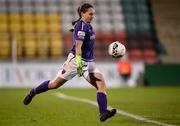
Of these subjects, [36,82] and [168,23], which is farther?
[168,23]

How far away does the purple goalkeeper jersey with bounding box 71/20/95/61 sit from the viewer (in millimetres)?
8289

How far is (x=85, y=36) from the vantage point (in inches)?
334

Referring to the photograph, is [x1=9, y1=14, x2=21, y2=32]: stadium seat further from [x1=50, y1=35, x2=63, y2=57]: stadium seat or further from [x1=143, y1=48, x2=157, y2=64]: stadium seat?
[x1=143, y1=48, x2=157, y2=64]: stadium seat

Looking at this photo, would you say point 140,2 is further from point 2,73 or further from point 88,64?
point 88,64

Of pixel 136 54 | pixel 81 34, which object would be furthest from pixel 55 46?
pixel 81 34

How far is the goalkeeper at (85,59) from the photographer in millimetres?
8250

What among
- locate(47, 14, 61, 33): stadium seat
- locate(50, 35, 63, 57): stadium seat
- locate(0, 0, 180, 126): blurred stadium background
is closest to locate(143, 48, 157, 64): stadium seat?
locate(0, 0, 180, 126): blurred stadium background

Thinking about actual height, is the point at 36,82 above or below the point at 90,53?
below

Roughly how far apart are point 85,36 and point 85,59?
36 centimetres

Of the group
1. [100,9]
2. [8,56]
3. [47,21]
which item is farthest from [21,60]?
[100,9]

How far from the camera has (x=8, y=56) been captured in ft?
77.4

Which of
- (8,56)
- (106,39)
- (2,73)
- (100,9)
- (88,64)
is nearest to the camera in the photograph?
(88,64)

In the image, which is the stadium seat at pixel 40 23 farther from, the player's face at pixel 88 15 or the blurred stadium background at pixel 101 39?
the player's face at pixel 88 15

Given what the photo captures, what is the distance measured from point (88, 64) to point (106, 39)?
17.6 metres
